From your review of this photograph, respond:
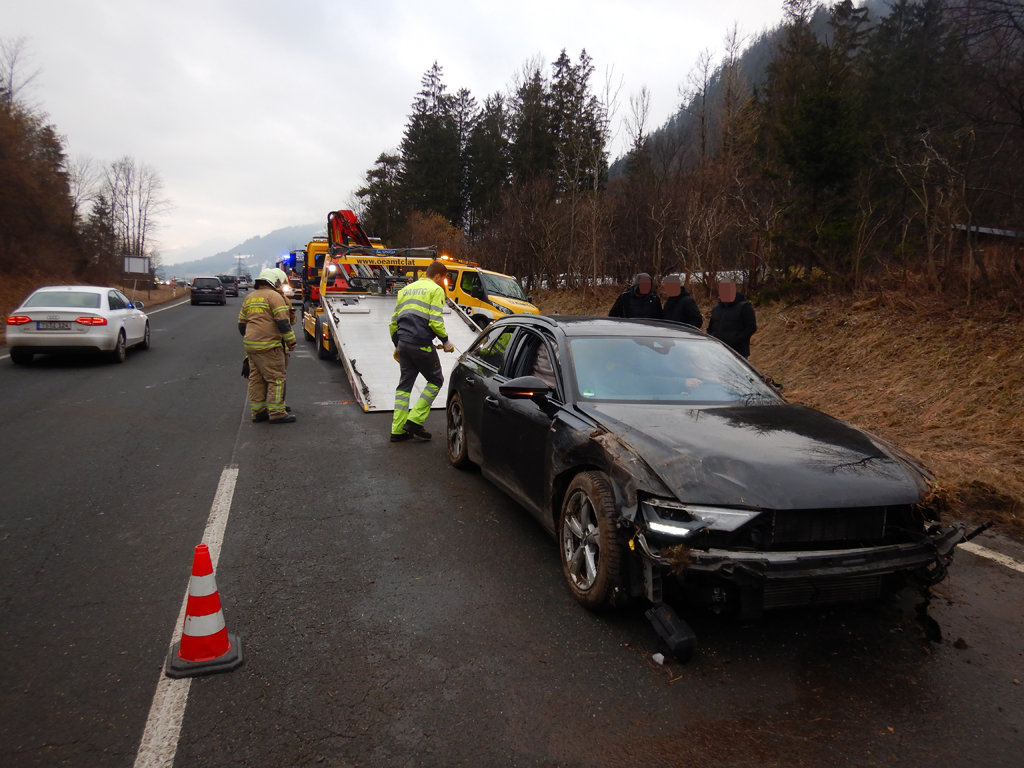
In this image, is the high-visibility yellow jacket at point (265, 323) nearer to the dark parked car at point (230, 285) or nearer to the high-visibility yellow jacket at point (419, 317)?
the high-visibility yellow jacket at point (419, 317)

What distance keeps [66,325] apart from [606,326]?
11.4 meters

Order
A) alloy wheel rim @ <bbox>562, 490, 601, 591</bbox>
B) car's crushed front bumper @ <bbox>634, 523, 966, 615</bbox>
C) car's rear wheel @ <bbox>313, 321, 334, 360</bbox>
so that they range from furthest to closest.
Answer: car's rear wheel @ <bbox>313, 321, 334, 360</bbox> < alloy wheel rim @ <bbox>562, 490, 601, 591</bbox> < car's crushed front bumper @ <bbox>634, 523, 966, 615</bbox>

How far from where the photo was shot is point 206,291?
3919cm

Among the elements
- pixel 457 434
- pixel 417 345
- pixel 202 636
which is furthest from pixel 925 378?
pixel 202 636

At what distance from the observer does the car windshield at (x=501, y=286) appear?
53.3 ft

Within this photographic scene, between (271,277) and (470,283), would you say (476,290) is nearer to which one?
(470,283)

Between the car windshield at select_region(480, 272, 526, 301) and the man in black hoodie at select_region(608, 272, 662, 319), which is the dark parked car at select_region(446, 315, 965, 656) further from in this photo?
the car windshield at select_region(480, 272, 526, 301)

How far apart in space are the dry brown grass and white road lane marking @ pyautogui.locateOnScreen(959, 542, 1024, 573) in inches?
16.7

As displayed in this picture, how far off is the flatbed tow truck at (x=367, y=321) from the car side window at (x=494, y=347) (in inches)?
39.4

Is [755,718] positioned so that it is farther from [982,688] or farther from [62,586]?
[62,586]

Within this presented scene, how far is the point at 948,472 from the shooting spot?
18.1ft

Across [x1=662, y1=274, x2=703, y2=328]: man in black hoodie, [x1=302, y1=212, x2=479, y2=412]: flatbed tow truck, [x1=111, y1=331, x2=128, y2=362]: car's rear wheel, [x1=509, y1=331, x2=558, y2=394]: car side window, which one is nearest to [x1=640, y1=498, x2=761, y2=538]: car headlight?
[x1=509, y1=331, x2=558, y2=394]: car side window

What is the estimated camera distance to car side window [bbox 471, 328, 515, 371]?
219 inches

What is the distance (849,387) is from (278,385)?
7.64m
